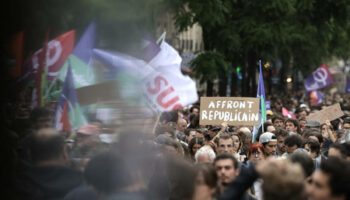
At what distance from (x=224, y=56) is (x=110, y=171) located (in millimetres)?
17077

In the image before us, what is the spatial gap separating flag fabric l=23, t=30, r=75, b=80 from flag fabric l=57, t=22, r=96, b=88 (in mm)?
42

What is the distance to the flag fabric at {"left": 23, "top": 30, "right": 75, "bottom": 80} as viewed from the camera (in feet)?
13.3

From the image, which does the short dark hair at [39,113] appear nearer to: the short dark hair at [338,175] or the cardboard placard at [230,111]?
the short dark hair at [338,175]

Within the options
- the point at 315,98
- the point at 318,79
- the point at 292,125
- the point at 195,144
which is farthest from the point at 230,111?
the point at 318,79

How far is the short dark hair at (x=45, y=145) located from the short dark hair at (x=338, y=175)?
5.83 ft

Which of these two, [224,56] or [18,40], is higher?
[224,56]

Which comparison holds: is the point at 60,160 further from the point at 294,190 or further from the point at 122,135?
the point at 294,190

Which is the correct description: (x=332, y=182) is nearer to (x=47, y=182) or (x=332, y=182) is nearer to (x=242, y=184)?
(x=242, y=184)

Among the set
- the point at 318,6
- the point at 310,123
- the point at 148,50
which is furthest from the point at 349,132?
the point at 318,6

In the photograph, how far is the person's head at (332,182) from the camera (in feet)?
13.9

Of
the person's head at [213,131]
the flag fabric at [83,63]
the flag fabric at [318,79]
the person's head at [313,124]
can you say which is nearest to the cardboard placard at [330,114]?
the person's head at [313,124]

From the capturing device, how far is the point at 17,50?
381cm

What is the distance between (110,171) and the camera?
4.09 metres

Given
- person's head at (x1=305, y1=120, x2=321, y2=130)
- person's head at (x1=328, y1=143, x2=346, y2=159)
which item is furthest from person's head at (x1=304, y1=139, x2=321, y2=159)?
person's head at (x1=305, y1=120, x2=321, y2=130)
